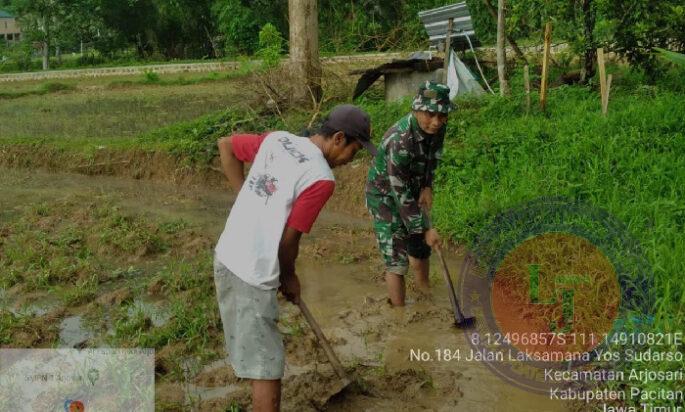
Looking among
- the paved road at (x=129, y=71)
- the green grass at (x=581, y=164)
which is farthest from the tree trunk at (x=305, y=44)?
the paved road at (x=129, y=71)

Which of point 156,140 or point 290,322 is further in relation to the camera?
point 156,140

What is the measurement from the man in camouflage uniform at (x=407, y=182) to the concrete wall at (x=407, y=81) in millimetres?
5346

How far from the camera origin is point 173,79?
19.8 metres

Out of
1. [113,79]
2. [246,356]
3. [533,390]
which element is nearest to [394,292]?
[533,390]

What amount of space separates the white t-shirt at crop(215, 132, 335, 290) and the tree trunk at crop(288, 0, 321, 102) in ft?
24.1

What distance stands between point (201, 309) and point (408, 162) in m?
1.71

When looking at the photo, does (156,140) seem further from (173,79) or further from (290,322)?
(173,79)

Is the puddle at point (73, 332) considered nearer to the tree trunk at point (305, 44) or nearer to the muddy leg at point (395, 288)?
the muddy leg at point (395, 288)

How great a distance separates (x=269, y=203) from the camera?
2.58 metres

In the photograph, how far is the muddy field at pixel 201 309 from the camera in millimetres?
3453

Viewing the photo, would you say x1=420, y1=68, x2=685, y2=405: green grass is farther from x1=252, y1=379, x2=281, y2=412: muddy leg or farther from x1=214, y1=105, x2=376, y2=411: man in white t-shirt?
x1=252, y1=379, x2=281, y2=412: muddy leg

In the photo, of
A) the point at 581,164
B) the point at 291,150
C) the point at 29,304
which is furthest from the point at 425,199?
the point at 29,304

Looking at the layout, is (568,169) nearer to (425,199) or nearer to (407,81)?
(425,199)

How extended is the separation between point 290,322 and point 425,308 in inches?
38.5
